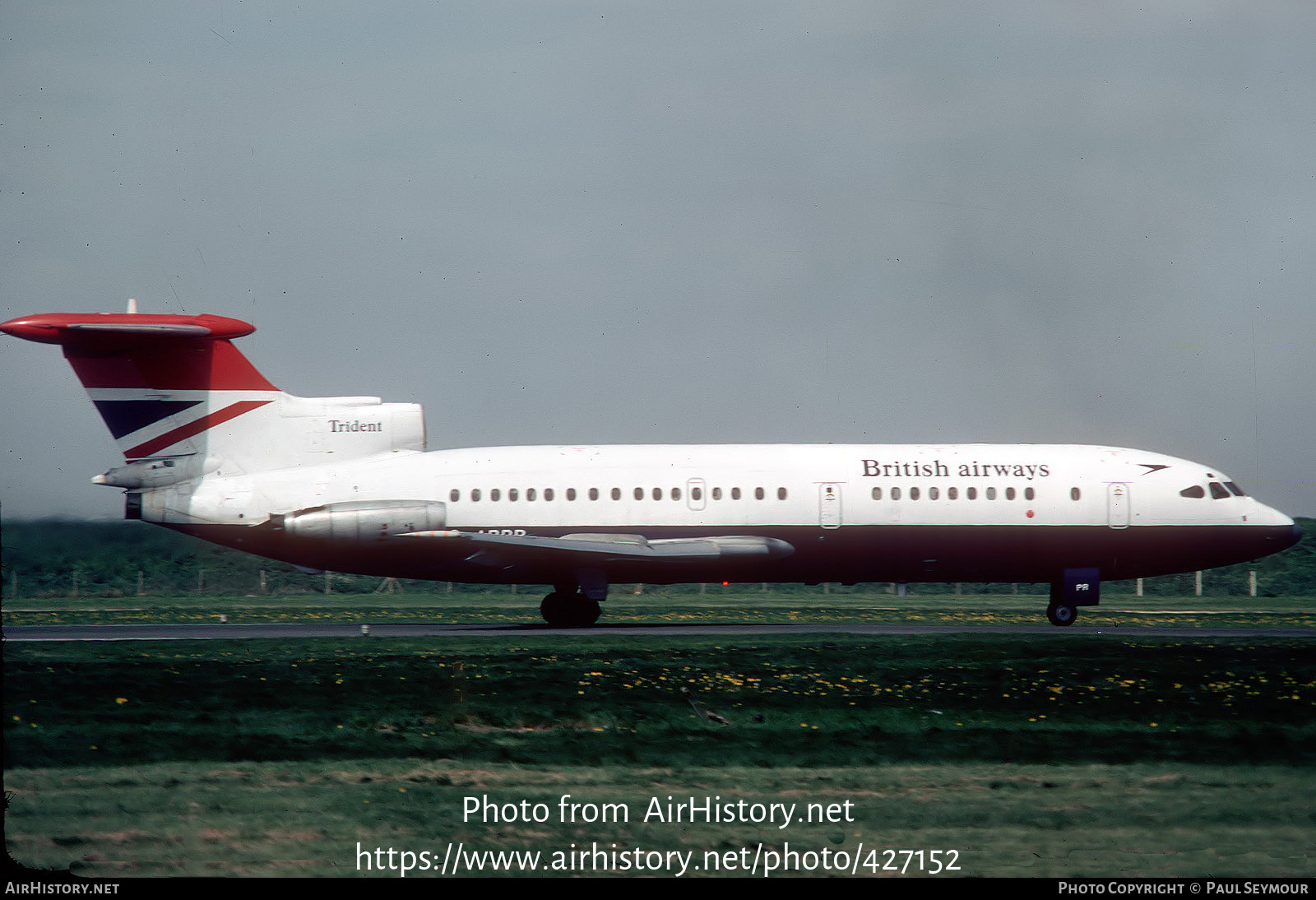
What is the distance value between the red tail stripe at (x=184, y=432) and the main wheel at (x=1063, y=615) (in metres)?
20.0

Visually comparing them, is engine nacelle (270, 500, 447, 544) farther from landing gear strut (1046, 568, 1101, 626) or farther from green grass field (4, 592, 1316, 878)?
landing gear strut (1046, 568, 1101, 626)

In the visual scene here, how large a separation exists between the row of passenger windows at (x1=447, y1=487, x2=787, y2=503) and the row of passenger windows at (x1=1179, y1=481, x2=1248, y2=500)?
33.3ft

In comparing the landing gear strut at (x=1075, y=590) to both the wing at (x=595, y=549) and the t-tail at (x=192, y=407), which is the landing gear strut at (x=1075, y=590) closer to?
the wing at (x=595, y=549)

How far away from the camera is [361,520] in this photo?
30.7 m

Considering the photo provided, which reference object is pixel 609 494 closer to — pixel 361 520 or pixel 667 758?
pixel 361 520

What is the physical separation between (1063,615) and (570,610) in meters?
11.8

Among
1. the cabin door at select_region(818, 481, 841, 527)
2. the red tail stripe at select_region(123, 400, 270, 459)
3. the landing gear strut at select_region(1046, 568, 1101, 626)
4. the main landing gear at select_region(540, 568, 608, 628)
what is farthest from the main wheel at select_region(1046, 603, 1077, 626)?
the red tail stripe at select_region(123, 400, 270, 459)

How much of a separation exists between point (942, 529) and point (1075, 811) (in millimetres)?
→ 20775

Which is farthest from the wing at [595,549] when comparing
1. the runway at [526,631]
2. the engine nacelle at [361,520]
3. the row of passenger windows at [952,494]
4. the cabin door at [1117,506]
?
the cabin door at [1117,506]

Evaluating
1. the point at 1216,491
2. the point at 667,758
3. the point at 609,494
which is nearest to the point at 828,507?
the point at 609,494

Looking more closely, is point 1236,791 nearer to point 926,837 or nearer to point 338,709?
point 926,837

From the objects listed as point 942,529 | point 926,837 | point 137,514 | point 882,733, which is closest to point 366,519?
point 137,514

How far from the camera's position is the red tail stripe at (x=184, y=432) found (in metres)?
31.2
